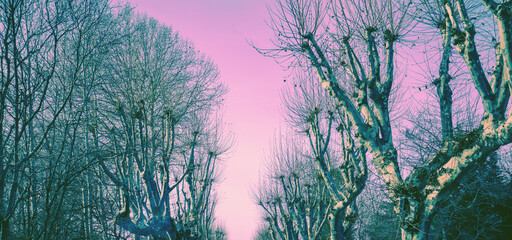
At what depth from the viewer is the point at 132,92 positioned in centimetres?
715

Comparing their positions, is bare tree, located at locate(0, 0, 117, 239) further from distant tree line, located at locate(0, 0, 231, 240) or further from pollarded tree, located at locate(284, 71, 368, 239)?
pollarded tree, located at locate(284, 71, 368, 239)

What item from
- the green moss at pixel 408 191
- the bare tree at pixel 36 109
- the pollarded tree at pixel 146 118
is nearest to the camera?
the bare tree at pixel 36 109

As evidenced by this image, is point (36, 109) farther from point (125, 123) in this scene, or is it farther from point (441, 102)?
point (441, 102)

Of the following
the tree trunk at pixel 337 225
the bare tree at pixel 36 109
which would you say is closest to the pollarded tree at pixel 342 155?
the tree trunk at pixel 337 225

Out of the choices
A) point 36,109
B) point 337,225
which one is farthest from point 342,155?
point 36,109

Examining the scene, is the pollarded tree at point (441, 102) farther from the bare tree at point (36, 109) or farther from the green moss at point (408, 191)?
the bare tree at point (36, 109)

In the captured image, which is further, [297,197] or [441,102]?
[297,197]

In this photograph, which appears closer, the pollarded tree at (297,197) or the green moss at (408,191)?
the green moss at (408,191)

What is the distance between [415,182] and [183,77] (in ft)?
27.1

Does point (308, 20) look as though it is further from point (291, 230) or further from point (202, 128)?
point (291, 230)

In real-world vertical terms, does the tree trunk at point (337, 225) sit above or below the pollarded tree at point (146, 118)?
below

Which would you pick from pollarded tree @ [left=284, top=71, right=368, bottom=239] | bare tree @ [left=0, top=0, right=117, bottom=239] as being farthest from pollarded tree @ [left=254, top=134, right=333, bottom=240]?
bare tree @ [left=0, top=0, right=117, bottom=239]

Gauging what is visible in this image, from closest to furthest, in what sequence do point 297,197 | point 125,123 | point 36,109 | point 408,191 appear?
point 36,109 → point 408,191 → point 125,123 → point 297,197

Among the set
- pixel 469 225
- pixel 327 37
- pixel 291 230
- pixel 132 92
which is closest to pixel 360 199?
pixel 469 225
